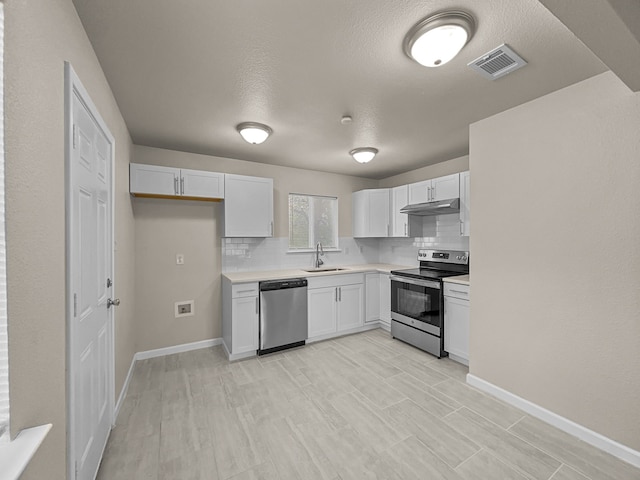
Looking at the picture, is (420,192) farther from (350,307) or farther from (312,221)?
(350,307)

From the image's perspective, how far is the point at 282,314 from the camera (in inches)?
140

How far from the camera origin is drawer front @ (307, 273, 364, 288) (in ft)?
12.6

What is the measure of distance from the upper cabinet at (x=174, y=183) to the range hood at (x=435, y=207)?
2519mm

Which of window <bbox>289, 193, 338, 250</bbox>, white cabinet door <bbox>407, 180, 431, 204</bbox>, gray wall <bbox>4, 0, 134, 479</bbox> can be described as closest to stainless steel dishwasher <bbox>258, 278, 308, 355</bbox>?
window <bbox>289, 193, 338, 250</bbox>

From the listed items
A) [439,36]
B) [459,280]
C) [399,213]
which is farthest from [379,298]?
[439,36]

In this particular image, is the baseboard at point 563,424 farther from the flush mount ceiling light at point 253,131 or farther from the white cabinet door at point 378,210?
the flush mount ceiling light at point 253,131

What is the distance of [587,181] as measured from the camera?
1998 mm

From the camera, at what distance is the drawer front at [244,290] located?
3.30 metres

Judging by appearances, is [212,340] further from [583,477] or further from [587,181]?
[587,181]

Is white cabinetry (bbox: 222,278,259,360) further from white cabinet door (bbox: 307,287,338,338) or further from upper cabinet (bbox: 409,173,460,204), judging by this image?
upper cabinet (bbox: 409,173,460,204)

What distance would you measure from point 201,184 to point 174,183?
29 centimetres

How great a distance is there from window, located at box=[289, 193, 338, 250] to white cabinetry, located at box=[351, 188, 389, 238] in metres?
0.47

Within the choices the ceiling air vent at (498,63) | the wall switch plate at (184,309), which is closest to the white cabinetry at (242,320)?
the wall switch plate at (184,309)

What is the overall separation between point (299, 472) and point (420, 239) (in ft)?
11.4
